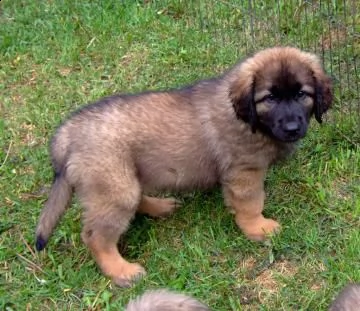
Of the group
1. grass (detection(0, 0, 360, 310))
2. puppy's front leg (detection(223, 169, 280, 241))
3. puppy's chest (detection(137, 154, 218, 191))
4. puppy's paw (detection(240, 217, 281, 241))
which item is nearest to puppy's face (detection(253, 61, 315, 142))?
puppy's front leg (detection(223, 169, 280, 241))

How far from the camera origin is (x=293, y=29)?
19.2ft

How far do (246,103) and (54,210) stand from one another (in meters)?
1.23

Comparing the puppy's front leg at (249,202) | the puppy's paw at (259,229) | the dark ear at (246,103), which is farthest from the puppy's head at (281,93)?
the puppy's paw at (259,229)

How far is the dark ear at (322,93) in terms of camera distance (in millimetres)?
3930

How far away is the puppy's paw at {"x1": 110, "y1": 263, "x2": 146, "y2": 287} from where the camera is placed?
402 cm

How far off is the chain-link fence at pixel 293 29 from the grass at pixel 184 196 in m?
0.01

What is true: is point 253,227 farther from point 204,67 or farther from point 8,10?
point 8,10

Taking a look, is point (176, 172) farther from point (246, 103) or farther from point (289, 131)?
point (289, 131)

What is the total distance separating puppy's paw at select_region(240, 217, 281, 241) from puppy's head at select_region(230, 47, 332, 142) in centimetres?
59

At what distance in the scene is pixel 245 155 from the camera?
13.2 ft

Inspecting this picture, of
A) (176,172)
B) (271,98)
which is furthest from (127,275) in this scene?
(271,98)

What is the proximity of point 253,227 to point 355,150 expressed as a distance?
1.06 meters

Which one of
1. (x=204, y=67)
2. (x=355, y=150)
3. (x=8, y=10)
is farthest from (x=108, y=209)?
(x=8, y=10)

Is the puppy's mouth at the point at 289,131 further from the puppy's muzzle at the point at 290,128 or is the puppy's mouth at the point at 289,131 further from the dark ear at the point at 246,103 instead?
the dark ear at the point at 246,103
